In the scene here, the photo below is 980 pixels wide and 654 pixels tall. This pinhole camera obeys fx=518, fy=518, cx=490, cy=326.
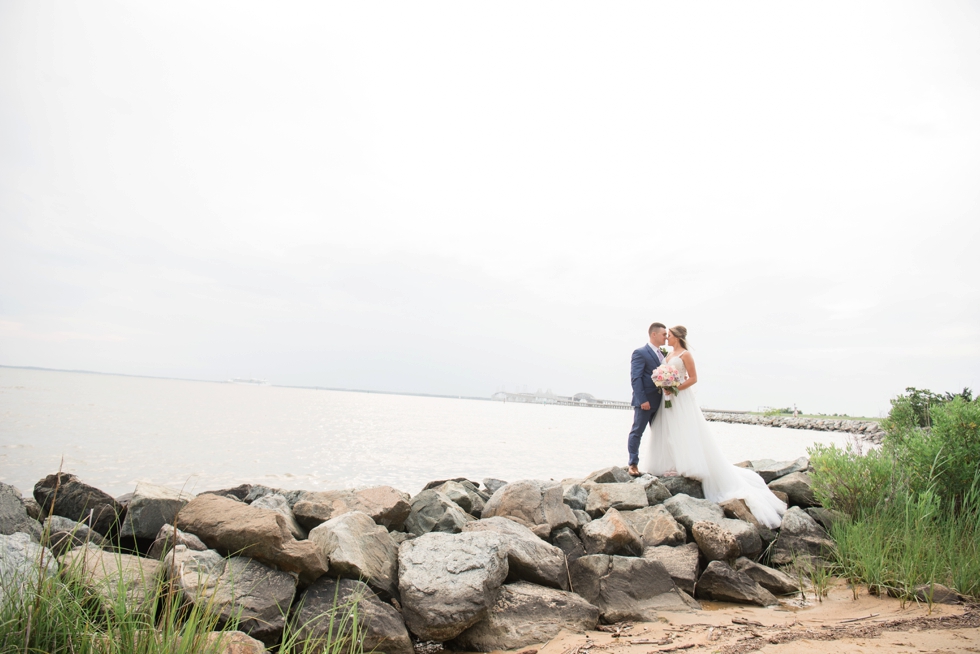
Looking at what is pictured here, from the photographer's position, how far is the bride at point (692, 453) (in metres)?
6.91

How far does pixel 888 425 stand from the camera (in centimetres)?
1043

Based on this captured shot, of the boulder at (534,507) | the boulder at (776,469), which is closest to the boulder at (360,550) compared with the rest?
the boulder at (534,507)

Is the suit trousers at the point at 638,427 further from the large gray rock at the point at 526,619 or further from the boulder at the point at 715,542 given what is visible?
the large gray rock at the point at 526,619

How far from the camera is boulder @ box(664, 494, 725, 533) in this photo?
610 centimetres

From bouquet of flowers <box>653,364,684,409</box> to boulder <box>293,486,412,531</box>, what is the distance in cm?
443

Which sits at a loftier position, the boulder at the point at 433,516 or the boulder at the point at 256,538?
the boulder at the point at 256,538

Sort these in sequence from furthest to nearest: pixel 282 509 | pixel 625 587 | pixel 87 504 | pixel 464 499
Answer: pixel 464 499 → pixel 282 509 → pixel 87 504 → pixel 625 587

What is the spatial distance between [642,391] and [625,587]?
4.24 m

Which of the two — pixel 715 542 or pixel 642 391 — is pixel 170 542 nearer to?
pixel 715 542

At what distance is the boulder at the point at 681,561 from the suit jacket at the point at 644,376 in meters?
3.10

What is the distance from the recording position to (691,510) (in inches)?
248

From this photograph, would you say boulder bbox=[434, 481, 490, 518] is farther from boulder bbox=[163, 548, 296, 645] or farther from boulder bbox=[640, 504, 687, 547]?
boulder bbox=[163, 548, 296, 645]

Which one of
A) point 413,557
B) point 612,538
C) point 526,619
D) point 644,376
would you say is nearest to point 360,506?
point 413,557

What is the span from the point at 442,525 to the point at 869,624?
363cm
